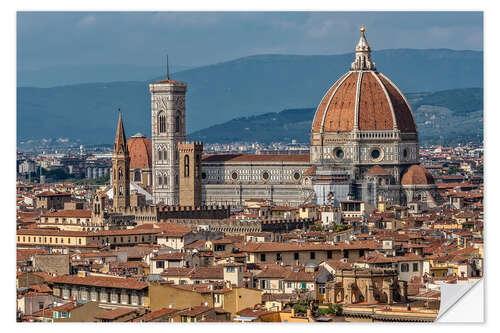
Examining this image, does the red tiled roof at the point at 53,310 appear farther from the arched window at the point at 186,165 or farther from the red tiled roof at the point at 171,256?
the arched window at the point at 186,165

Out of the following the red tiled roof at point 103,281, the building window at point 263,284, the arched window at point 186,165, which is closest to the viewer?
the red tiled roof at point 103,281

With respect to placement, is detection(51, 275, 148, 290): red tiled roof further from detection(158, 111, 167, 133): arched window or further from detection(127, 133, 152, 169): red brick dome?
detection(127, 133, 152, 169): red brick dome

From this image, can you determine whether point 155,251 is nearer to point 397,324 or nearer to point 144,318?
point 144,318

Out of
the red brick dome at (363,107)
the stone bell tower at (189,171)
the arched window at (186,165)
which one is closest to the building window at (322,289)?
the stone bell tower at (189,171)

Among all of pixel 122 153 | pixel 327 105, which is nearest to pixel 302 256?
pixel 122 153

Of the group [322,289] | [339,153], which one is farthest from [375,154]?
[322,289]

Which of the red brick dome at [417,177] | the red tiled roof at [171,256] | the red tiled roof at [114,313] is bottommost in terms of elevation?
the red tiled roof at [114,313]
